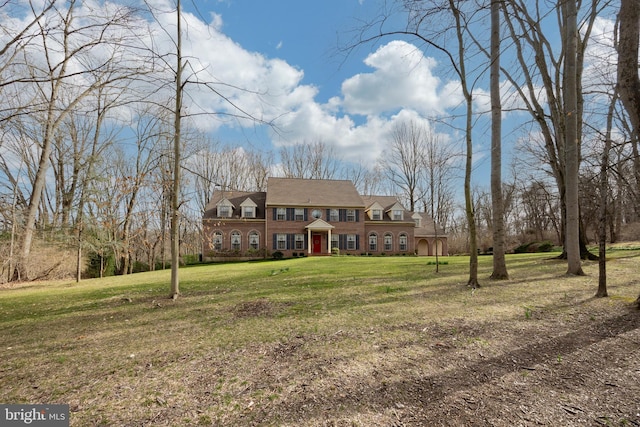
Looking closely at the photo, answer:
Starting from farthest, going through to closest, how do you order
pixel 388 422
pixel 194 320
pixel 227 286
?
1. pixel 227 286
2. pixel 194 320
3. pixel 388 422

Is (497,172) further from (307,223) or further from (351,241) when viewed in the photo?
(351,241)

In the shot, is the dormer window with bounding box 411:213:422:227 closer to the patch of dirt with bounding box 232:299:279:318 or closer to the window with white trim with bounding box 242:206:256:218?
the window with white trim with bounding box 242:206:256:218

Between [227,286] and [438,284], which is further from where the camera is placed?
[227,286]

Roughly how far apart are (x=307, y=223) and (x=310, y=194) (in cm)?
314

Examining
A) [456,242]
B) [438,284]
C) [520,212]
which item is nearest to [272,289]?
[438,284]

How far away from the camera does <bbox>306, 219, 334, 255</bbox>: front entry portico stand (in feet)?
98.0

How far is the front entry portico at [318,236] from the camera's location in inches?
1176

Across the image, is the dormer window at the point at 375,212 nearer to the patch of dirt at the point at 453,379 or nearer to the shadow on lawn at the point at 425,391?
the patch of dirt at the point at 453,379

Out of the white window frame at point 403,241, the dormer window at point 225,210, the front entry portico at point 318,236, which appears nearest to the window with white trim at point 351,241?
the front entry portico at point 318,236

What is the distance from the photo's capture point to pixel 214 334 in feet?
14.6

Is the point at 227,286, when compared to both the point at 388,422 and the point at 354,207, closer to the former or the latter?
the point at 388,422

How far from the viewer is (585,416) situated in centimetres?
244

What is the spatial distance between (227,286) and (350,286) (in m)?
3.51

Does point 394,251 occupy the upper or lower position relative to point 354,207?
lower
